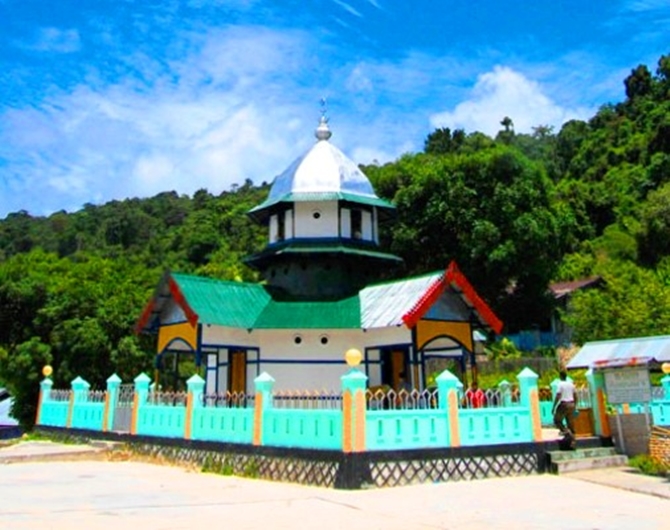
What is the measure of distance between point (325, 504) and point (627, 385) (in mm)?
6746

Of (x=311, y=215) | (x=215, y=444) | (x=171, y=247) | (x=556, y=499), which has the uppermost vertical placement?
(x=171, y=247)

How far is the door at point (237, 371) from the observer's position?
18.3 meters

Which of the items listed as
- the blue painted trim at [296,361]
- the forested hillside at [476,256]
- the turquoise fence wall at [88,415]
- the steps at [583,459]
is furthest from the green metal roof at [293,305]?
the forested hillside at [476,256]

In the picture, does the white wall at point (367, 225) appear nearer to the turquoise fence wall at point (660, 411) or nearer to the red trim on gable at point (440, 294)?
the red trim on gable at point (440, 294)

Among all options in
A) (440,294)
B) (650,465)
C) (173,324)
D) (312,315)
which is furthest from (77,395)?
(650,465)

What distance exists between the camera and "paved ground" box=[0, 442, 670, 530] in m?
7.73

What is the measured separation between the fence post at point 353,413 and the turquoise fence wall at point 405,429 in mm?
173

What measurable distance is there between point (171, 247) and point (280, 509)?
62.0 meters

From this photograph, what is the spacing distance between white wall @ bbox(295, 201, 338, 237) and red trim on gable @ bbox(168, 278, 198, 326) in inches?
164

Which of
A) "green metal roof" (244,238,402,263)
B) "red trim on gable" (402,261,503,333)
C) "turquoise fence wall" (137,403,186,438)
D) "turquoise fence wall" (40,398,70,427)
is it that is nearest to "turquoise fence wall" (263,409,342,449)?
"turquoise fence wall" (137,403,186,438)

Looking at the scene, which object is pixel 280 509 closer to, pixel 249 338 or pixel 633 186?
pixel 249 338

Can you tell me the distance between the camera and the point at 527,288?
36.9 m

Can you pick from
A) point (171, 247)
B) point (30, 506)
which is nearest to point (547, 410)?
point (30, 506)

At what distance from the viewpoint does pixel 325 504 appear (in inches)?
360
